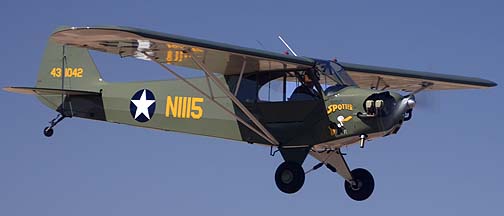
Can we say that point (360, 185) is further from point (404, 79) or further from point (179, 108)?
point (179, 108)

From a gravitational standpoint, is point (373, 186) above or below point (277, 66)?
below

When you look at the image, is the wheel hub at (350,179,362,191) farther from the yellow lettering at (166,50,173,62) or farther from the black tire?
the black tire

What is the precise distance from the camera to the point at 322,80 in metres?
23.7

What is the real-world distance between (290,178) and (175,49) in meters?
3.34

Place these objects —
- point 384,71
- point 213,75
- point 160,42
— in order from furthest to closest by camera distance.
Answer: point 384,71 → point 213,75 → point 160,42

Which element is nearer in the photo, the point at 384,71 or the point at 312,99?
the point at 312,99

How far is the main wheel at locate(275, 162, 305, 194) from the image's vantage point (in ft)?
76.7

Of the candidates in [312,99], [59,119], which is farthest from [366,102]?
[59,119]

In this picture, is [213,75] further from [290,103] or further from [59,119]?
[59,119]

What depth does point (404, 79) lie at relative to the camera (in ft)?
86.3

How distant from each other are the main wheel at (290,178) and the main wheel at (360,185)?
4.99 feet

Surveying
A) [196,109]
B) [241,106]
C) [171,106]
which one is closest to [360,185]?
[241,106]

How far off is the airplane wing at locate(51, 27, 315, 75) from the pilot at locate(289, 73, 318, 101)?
0.28 metres

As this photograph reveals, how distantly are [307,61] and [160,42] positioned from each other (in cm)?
303
